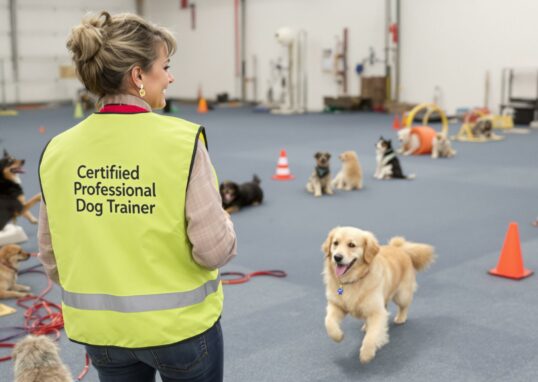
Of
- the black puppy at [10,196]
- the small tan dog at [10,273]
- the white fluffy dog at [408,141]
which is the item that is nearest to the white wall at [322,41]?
the white fluffy dog at [408,141]

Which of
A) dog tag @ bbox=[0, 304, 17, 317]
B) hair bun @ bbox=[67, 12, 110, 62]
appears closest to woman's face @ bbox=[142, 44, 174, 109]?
hair bun @ bbox=[67, 12, 110, 62]

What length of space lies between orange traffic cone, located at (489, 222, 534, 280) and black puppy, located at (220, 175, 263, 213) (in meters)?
2.87

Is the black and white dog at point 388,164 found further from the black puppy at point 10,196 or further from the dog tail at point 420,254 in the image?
the dog tail at point 420,254

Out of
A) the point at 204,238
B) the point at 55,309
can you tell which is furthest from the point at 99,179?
the point at 55,309

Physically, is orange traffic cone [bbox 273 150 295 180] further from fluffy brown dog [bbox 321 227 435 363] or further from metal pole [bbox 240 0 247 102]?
metal pole [bbox 240 0 247 102]

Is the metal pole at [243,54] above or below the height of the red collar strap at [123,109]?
above

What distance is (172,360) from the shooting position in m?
1.50

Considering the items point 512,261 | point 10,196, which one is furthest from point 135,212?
point 10,196

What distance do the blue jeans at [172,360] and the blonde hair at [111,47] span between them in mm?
617

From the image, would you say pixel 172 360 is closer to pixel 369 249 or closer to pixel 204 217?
pixel 204 217

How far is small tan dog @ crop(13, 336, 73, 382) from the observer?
196cm

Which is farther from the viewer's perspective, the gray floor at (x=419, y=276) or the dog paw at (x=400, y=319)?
the dog paw at (x=400, y=319)

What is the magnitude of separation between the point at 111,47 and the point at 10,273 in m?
3.23

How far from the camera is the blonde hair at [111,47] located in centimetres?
139
